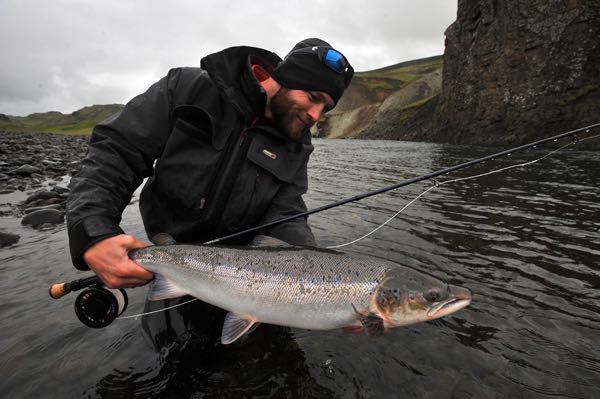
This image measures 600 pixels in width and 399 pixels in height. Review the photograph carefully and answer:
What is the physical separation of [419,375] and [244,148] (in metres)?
2.88

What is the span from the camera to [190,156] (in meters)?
3.64

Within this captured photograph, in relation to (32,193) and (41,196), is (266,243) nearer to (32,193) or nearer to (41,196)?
(41,196)

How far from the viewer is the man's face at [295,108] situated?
3822mm

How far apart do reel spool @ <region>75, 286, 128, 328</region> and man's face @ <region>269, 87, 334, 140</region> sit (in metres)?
2.26

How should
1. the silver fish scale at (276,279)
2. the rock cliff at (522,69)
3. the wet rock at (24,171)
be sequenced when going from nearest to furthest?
the silver fish scale at (276,279) → the wet rock at (24,171) → the rock cliff at (522,69)

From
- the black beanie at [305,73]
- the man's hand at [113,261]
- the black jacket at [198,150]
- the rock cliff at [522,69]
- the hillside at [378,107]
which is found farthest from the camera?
the hillside at [378,107]

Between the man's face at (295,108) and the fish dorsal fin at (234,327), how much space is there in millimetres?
1968

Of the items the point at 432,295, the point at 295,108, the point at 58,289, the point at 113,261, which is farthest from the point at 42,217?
the point at 432,295

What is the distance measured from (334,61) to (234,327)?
9.36 ft

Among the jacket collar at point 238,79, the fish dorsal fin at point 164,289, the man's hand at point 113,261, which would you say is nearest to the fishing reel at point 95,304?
the fish dorsal fin at point 164,289

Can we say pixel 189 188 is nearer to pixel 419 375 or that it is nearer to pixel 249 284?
pixel 249 284

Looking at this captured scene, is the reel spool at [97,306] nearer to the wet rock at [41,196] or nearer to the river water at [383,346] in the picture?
the river water at [383,346]

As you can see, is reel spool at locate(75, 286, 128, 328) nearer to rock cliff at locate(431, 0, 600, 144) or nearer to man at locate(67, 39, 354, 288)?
man at locate(67, 39, 354, 288)

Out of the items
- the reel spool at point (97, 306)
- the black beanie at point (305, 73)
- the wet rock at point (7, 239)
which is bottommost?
the wet rock at point (7, 239)
